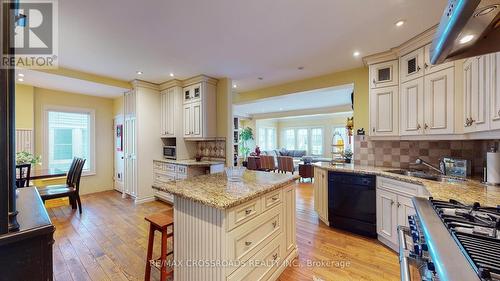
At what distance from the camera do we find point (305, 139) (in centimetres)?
1130

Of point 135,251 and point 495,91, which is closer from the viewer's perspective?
point 495,91

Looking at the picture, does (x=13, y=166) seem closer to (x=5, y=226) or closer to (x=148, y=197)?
(x=5, y=226)

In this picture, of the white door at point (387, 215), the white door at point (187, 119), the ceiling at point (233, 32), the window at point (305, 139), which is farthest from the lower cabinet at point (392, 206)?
the window at point (305, 139)

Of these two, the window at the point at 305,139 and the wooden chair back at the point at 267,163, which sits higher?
the window at the point at 305,139

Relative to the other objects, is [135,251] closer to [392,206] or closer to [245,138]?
[392,206]

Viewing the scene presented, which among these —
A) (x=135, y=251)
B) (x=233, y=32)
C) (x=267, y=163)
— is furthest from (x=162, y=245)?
(x=267, y=163)

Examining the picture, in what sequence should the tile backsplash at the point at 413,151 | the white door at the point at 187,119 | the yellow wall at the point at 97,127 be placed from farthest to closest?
1. the yellow wall at the point at 97,127
2. the white door at the point at 187,119
3. the tile backsplash at the point at 413,151

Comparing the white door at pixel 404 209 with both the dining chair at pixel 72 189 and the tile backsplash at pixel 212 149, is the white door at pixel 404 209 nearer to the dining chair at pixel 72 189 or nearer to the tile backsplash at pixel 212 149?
the tile backsplash at pixel 212 149

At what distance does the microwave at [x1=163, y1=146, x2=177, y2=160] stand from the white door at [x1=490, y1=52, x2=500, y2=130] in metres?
4.51

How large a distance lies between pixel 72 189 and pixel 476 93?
5.60 metres

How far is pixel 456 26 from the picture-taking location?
890 millimetres

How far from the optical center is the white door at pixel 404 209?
2217 millimetres

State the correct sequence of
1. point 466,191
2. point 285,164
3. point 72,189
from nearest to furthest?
point 466,191 < point 72,189 < point 285,164

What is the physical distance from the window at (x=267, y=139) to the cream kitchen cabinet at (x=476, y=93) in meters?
9.23
